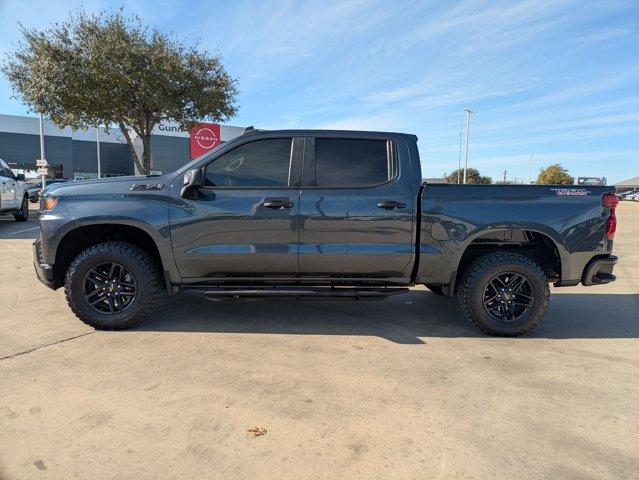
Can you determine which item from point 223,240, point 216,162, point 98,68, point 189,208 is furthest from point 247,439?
point 98,68

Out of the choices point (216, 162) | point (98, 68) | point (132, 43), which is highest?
point (132, 43)

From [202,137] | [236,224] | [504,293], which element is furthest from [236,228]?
[202,137]

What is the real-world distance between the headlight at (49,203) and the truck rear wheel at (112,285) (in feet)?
1.72

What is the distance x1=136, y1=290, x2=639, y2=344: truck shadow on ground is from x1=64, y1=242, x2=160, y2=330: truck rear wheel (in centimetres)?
28

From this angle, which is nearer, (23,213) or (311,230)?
(311,230)

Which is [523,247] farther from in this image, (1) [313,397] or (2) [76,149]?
(2) [76,149]

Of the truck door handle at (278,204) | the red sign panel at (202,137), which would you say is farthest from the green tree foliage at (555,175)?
the truck door handle at (278,204)

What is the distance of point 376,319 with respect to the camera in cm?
493

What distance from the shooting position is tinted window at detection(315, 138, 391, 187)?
4.34 meters

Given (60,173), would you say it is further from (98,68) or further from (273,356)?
(273,356)

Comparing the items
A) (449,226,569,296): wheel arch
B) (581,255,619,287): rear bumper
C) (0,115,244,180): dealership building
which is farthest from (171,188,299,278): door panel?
(0,115,244,180): dealership building

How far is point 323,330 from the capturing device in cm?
453

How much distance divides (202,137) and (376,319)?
18204 mm

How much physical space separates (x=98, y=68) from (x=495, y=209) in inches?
611
